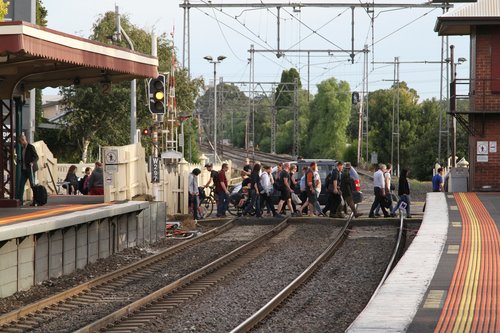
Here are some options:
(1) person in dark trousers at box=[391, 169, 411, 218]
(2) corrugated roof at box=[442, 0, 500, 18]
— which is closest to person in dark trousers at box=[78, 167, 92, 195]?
(1) person in dark trousers at box=[391, 169, 411, 218]

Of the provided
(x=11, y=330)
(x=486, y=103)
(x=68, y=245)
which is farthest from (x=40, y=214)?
(x=486, y=103)

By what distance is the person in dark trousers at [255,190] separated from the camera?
29.9m

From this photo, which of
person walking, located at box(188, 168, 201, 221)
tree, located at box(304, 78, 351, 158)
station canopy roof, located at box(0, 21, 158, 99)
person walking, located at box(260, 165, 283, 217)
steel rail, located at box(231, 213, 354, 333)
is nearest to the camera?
steel rail, located at box(231, 213, 354, 333)

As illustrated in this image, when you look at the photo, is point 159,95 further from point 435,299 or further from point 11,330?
point 435,299

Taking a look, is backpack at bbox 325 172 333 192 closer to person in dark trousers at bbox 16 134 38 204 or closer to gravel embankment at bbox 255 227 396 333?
gravel embankment at bbox 255 227 396 333

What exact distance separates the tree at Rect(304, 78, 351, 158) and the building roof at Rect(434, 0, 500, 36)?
70028 millimetres

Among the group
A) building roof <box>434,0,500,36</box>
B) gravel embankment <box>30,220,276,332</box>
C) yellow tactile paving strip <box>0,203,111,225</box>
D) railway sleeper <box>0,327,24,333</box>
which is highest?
building roof <box>434,0,500,36</box>

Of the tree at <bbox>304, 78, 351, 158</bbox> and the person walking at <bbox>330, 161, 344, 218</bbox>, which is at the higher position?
the tree at <bbox>304, 78, 351, 158</bbox>

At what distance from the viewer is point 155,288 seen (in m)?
16.8

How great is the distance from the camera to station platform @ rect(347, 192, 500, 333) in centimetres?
1022

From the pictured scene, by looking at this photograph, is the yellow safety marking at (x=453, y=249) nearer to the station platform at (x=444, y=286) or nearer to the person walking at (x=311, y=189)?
the station platform at (x=444, y=286)

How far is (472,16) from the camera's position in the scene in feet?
106

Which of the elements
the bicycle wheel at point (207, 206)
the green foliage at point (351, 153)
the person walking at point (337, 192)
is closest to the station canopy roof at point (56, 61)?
the person walking at point (337, 192)

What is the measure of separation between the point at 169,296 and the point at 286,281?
262 cm
